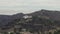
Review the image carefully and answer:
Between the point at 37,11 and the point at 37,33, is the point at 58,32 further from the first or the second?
the point at 37,11


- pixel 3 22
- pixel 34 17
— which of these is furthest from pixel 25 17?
pixel 3 22

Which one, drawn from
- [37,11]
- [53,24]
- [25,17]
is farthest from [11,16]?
[53,24]

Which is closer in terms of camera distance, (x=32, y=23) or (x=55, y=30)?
(x=55, y=30)

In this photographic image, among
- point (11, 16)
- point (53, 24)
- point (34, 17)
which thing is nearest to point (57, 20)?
point (53, 24)

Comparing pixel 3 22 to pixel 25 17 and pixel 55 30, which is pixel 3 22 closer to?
pixel 25 17

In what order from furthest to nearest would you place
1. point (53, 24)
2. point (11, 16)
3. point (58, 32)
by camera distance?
point (11, 16) < point (53, 24) < point (58, 32)

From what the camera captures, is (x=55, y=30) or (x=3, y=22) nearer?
(x=55, y=30)

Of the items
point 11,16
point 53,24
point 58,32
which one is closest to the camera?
point 58,32
